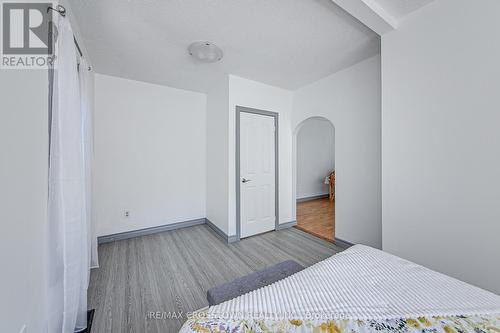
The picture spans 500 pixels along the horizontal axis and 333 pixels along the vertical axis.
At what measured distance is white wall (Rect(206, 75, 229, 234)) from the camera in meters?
2.97

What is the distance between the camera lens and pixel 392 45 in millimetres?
1739

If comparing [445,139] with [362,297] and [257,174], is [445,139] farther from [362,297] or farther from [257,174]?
[257,174]

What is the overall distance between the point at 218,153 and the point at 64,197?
7.15ft

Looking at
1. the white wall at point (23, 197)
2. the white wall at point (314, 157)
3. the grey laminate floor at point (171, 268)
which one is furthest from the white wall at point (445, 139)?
the white wall at point (314, 157)

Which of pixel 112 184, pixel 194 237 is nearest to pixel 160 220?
pixel 194 237

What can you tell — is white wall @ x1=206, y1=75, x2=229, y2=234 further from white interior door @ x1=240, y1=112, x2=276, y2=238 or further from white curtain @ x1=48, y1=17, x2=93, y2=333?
white curtain @ x1=48, y1=17, x2=93, y2=333

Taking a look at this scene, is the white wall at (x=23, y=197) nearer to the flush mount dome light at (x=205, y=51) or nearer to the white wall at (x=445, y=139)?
the flush mount dome light at (x=205, y=51)

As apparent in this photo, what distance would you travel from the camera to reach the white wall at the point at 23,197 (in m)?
0.75

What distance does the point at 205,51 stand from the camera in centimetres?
215

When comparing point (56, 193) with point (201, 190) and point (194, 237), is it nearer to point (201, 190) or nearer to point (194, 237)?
point (194, 237)

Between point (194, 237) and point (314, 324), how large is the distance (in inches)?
104

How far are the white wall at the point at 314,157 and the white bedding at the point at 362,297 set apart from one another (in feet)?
15.2

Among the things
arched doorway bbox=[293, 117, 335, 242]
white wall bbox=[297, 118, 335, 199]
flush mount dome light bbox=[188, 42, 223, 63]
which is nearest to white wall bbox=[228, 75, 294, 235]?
flush mount dome light bbox=[188, 42, 223, 63]

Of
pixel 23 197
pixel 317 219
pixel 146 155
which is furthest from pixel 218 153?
pixel 317 219
